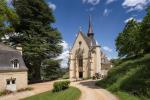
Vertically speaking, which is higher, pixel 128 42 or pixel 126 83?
pixel 128 42

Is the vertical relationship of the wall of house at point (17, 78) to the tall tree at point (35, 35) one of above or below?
below

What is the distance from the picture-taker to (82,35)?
184 ft

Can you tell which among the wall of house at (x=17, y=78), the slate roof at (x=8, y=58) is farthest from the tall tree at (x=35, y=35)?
the wall of house at (x=17, y=78)

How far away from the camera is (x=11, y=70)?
96.0 feet

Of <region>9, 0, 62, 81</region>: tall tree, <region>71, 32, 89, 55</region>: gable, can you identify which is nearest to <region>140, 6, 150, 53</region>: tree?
<region>9, 0, 62, 81</region>: tall tree

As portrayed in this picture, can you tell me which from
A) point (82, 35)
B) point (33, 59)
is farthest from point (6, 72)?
point (82, 35)

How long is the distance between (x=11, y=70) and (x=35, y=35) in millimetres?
13952

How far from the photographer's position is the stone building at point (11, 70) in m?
28.2

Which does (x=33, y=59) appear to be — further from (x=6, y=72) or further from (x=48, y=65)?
(x=6, y=72)

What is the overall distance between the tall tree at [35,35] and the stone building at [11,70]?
25.0ft

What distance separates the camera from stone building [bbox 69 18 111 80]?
5500 cm

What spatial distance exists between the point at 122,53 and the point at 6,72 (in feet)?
75.4

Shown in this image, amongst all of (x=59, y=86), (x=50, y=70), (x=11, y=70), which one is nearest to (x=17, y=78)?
(x=11, y=70)

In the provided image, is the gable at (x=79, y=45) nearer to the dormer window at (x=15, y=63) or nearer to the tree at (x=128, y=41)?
the tree at (x=128, y=41)
